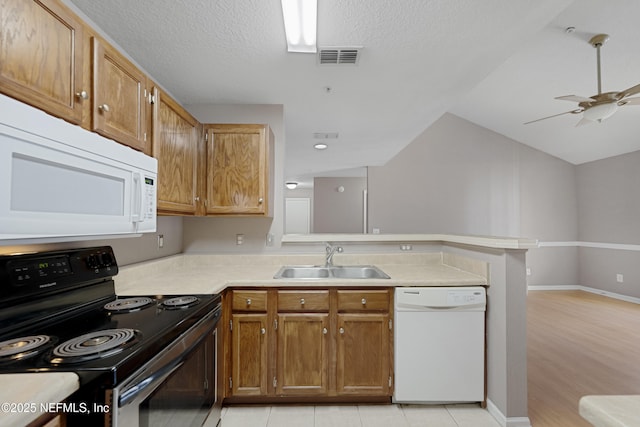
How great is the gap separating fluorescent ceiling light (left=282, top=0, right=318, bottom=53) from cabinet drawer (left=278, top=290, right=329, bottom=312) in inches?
61.9

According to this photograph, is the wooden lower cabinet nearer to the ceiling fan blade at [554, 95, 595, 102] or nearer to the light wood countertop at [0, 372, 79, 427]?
the light wood countertop at [0, 372, 79, 427]

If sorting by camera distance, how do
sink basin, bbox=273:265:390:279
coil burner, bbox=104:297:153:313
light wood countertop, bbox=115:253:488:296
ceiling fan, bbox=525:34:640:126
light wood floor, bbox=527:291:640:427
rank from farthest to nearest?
ceiling fan, bbox=525:34:640:126 → sink basin, bbox=273:265:390:279 → light wood floor, bbox=527:291:640:427 → light wood countertop, bbox=115:253:488:296 → coil burner, bbox=104:297:153:313

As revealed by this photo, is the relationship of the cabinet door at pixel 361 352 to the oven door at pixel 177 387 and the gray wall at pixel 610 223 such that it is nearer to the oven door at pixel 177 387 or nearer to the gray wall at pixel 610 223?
the oven door at pixel 177 387

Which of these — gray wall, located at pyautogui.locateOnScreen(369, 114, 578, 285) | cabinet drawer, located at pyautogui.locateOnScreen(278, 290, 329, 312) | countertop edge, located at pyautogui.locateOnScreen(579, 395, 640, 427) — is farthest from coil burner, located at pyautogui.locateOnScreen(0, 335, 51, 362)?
gray wall, located at pyautogui.locateOnScreen(369, 114, 578, 285)

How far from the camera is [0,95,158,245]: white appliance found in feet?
2.69

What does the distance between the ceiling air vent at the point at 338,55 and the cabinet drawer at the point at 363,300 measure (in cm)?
156

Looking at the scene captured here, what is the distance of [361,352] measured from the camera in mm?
2080

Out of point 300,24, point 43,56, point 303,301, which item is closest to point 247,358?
point 303,301

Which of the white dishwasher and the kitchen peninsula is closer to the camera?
the kitchen peninsula

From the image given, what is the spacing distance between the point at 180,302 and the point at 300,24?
158 centimetres

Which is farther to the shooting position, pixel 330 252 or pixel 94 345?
pixel 330 252

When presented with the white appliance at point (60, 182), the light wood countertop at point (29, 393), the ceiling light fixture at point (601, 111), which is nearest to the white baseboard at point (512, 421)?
the light wood countertop at point (29, 393)

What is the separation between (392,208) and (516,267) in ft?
14.6

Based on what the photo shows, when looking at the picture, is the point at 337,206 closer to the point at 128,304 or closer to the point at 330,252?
the point at 330,252
